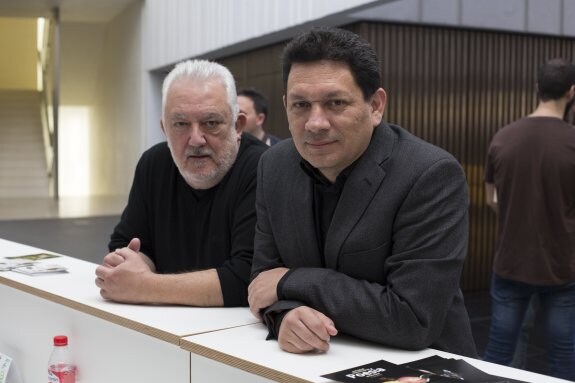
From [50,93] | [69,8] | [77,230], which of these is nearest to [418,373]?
[77,230]

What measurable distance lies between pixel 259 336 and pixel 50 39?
17.1m

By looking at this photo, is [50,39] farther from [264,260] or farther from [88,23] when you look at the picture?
[264,260]

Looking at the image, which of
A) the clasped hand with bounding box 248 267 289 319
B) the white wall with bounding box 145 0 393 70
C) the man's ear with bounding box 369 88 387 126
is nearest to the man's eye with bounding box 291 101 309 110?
the man's ear with bounding box 369 88 387 126

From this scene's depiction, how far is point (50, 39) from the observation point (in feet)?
57.5

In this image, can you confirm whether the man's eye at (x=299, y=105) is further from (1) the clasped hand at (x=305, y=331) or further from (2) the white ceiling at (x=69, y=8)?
(2) the white ceiling at (x=69, y=8)

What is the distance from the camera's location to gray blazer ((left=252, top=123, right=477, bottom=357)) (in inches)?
72.9

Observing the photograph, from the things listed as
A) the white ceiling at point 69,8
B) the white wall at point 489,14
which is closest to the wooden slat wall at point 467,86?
the white wall at point 489,14

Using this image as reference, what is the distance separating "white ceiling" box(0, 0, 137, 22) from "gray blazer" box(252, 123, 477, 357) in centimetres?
1274

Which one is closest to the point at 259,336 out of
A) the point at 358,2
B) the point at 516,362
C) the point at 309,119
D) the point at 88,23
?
the point at 309,119

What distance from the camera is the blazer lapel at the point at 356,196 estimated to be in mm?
1989

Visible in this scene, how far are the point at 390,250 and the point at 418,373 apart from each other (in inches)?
17.4

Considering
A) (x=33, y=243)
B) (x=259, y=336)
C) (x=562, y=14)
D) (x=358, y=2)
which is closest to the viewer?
(x=259, y=336)

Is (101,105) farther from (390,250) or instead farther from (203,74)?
(390,250)

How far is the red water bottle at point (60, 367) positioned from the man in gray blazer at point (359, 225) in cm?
79
